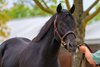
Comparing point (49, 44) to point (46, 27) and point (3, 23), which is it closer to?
point (46, 27)

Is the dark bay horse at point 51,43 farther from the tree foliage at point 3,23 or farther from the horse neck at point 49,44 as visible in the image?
the tree foliage at point 3,23

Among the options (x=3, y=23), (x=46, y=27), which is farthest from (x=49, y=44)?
(x=3, y=23)

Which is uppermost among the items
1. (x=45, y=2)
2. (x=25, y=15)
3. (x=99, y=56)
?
(x=25, y=15)

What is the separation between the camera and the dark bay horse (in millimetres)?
5816

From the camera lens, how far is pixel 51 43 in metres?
6.21

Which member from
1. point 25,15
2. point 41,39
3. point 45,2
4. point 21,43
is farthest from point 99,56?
point 25,15

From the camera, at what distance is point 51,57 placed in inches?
245

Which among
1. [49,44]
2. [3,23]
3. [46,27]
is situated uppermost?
[3,23]

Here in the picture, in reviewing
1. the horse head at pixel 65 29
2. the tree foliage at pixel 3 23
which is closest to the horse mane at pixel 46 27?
the horse head at pixel 65 29

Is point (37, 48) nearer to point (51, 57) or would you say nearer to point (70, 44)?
point (51, 57)

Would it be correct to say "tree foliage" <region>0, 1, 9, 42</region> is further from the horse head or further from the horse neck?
the horse head

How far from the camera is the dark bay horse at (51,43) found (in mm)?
5816

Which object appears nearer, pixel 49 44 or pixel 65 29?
pixel 65 29

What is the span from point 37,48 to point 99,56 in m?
1.05
